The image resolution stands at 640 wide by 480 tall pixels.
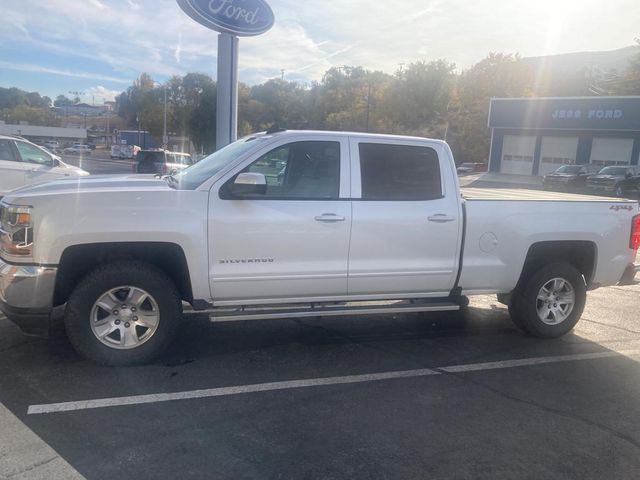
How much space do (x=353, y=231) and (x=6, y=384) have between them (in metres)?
3.06

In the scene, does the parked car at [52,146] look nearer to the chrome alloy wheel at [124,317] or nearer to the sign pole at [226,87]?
the sign pole at [226,87]

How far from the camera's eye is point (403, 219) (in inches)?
215

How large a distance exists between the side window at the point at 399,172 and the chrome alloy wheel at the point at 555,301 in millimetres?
1671

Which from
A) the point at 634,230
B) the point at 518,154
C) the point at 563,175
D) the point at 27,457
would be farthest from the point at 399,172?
the point at 518,154

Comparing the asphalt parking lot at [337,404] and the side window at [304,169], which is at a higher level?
the side window at [304,169]

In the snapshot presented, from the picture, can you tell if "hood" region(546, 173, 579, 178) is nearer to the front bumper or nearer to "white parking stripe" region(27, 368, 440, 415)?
"white parking stripe" region(27, 368, 440, 415)

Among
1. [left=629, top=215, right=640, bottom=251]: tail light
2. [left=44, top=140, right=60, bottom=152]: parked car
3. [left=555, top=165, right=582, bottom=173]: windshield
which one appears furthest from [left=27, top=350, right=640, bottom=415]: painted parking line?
[left=44, top=140, right=60, bottom=152]: parked car

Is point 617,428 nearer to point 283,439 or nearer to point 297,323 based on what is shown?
point 283,439

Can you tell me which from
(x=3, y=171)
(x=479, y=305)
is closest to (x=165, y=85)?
(x=3, y=171)

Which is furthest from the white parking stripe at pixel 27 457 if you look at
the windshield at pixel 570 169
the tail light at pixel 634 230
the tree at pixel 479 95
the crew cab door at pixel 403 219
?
the tree at pixel 479 95

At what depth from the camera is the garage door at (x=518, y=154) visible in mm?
44647

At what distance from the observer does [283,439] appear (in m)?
3.79

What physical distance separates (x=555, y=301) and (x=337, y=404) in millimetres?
3075

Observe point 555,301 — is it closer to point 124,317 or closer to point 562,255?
point 562,255
